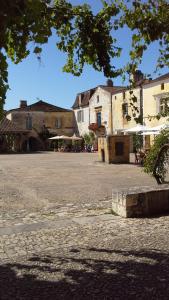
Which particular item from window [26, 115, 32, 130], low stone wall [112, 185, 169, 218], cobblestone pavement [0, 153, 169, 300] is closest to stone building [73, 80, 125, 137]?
window [26, 115, 32, 130]

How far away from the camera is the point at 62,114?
195 feet

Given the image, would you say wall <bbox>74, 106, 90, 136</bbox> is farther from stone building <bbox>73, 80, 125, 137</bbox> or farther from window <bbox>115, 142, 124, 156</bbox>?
window <bbox>115, 142, 124, 156</bbox>

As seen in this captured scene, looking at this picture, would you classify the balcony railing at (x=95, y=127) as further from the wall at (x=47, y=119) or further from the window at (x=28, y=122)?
the window at (x=28, y=122)

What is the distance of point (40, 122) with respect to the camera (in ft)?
194

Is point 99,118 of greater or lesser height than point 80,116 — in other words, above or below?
below

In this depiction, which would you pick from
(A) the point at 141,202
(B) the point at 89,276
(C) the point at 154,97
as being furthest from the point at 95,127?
(B) the point at 89,276

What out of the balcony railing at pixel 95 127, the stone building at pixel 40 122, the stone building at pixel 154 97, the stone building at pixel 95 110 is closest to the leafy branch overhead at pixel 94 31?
the stone building at pixel 154 97

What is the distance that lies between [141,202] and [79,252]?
3.05m

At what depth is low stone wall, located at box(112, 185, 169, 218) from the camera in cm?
902

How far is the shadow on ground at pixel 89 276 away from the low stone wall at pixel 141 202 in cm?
265

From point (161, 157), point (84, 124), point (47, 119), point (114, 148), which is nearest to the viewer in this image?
point (161, 157)

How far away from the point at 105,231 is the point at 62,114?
5222 cm

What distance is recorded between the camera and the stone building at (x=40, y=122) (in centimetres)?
5769

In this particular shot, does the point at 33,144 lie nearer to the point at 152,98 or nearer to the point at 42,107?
the point at 42,107
